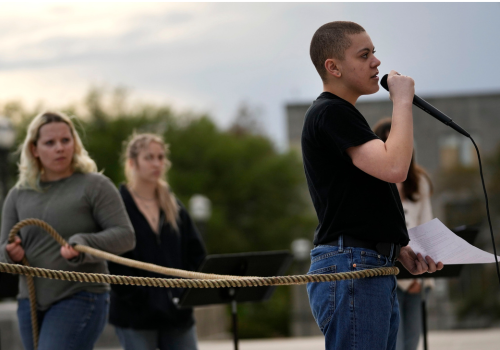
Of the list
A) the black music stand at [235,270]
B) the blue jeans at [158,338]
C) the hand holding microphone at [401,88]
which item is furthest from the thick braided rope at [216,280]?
the blue jeans at [158,338]

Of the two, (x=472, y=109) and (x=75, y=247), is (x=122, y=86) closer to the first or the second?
(x=472, y=109)

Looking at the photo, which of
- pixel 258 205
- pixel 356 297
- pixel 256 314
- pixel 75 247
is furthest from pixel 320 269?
pixel 258 205

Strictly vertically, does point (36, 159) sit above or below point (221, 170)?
below

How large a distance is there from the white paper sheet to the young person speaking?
5.9 inches

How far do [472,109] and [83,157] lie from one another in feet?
109

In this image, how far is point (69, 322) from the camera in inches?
136

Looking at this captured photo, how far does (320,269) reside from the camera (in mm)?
2469

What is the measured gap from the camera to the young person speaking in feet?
7.60

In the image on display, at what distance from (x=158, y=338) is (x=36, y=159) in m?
1.43

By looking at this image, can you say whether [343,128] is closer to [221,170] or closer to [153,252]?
[153,252]

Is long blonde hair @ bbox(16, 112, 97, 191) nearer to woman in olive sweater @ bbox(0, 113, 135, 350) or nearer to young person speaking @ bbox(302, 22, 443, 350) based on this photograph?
woman in olive sweater @ bbox(0, 113, 135, 350)

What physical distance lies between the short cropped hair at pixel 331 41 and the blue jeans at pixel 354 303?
70 cm

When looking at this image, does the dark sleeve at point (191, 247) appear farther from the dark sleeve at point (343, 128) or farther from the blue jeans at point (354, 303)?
the dark sleeve at point (343, 128)

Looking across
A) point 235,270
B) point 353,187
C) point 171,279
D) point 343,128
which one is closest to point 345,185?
point 353,187
